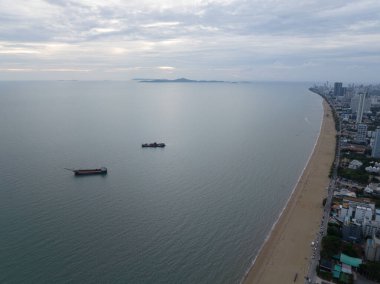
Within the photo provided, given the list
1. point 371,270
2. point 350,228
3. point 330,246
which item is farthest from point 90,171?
point 371,270

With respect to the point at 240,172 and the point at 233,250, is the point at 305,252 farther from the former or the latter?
the point at 240,172

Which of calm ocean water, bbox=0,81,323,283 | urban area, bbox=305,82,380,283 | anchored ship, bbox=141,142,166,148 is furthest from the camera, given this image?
anchored ship, bbox=141,142,166,148

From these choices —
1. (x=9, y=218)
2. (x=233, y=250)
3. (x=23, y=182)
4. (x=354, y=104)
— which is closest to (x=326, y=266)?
(x=233, y=250)

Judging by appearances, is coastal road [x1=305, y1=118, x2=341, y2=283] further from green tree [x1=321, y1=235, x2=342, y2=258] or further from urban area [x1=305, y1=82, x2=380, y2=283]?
green tree [x1=321, y1=235, x2=342, y2=258]

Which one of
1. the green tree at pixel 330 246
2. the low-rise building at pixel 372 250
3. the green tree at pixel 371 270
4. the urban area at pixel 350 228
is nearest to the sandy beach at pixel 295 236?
the urban area at pixel 350 228

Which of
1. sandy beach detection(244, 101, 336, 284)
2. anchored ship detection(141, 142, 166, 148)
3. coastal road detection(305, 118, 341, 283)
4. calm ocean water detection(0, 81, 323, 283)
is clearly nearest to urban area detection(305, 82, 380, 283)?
coastal road detection(305, 118, 341, 283)

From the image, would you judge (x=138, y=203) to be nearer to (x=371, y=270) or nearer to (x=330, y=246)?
(x=330, y=246)
